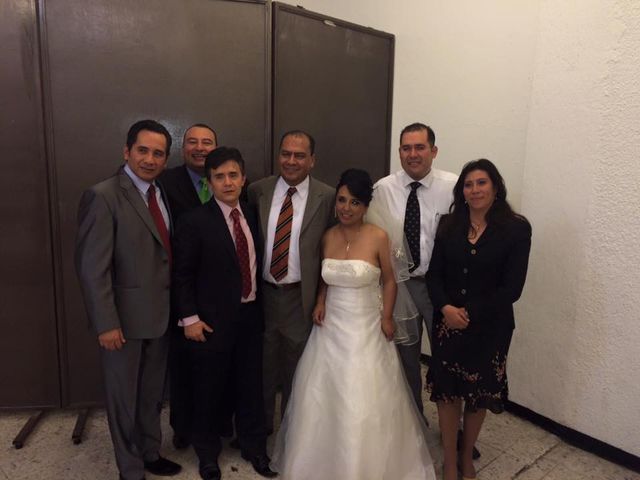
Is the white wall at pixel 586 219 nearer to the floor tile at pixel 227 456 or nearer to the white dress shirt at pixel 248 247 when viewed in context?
the floor tile at pixel 227 456

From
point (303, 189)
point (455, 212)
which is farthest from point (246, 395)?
point (455, 212)

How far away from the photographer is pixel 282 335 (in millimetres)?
2631

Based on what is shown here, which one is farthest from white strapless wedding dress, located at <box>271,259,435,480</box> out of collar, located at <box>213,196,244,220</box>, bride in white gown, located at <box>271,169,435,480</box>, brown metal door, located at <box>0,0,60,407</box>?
brown metal door, located at <box>0,0,60,407</box>

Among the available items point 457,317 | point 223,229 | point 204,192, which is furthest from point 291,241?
point 457,317

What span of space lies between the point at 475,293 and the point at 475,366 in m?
0.34

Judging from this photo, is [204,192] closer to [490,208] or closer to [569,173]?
[490,208]

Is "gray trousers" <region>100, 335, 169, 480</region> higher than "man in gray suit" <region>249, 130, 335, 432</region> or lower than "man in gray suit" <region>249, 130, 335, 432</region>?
lower

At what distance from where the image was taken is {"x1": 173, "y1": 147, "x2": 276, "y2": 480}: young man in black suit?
2.26 metres

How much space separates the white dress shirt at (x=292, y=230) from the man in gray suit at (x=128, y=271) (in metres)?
0.50

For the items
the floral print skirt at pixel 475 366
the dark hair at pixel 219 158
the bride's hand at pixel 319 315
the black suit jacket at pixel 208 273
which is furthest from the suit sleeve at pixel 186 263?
the floral print skirt at pixel 475 366

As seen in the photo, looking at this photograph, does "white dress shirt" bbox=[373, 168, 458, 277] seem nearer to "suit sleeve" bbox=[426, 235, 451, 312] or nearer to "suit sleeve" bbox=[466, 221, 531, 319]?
"suit sleeve" bbox=[426, 235, 451, 312]

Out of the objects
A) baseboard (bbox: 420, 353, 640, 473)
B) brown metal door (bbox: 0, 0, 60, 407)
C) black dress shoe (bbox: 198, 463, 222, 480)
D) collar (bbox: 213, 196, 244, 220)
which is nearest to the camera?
collar (bbox: 213, 196, 244, 220)

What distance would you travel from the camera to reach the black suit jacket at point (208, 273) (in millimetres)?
2252

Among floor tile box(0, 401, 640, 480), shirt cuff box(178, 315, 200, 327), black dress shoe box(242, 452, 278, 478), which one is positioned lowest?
floor tile box(0, 401, 640, 480)
